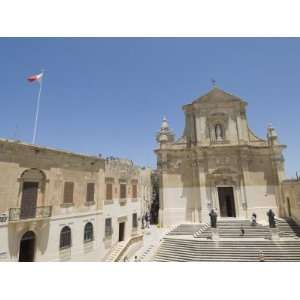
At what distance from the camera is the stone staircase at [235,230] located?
12512mm

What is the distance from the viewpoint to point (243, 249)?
10727 millimetres

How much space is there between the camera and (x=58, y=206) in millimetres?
10336

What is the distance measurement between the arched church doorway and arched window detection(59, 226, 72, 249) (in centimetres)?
Result: 131

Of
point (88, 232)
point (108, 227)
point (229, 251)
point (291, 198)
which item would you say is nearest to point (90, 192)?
point (88, 232)

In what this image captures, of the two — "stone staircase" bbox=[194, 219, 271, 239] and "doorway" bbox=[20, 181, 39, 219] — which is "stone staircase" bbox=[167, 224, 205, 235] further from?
"doorway" bbox=[20, 181, 39, 219]

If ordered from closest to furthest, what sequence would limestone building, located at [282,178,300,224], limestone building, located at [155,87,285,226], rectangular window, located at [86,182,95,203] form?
rectangular window, located at [86,182,95,203]
limestone building, located at [282,178,300,224]
limestone building, located at [155,87,285,226]

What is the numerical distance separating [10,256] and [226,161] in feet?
50.0

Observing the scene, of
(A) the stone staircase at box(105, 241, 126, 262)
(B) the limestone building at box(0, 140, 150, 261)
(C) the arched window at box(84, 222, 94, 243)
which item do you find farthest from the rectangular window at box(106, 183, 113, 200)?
(A) the stone staircase at box(105, 241, 126, 262)

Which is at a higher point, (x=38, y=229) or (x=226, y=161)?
(x=226, y=161)

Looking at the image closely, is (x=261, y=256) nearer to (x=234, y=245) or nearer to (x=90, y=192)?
(x=234, y=245)

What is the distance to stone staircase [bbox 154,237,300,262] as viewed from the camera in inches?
400
